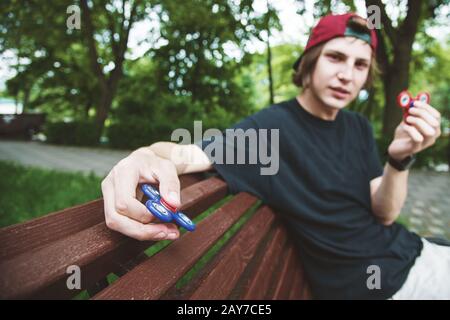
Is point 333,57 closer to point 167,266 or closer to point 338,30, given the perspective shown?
point 338,30

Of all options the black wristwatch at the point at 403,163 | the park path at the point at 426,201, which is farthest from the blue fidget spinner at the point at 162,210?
the park path at the point at 426,201

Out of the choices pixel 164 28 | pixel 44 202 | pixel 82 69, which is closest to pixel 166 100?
pixel 164 28

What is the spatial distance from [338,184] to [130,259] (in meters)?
1.19

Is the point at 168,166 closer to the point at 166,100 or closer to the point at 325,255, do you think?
the point at 325,255

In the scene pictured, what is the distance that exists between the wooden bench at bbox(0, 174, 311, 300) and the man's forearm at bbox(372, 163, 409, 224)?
2.32 feet

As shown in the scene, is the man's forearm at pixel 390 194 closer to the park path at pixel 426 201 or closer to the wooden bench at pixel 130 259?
the wooden bench at pixel 130 259

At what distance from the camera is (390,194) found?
5.36 ft

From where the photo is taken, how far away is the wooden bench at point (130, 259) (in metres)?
0.56

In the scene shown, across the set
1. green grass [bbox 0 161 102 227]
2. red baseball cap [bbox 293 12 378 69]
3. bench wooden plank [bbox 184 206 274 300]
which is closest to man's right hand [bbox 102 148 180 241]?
bench wooden plank [bbox 184 206 274 300]

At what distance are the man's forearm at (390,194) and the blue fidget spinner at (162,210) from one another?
1.21 metres

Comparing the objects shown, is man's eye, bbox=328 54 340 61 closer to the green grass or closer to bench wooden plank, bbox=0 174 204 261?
bench wooden plank, bbox=0 174 204 261

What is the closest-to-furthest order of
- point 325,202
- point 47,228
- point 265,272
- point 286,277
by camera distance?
point 47,228 < point 265,272 < point 286,277 < point 325,202

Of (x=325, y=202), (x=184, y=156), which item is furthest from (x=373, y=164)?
(x=184, y=156)

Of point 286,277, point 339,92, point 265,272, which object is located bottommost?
point 286,277
